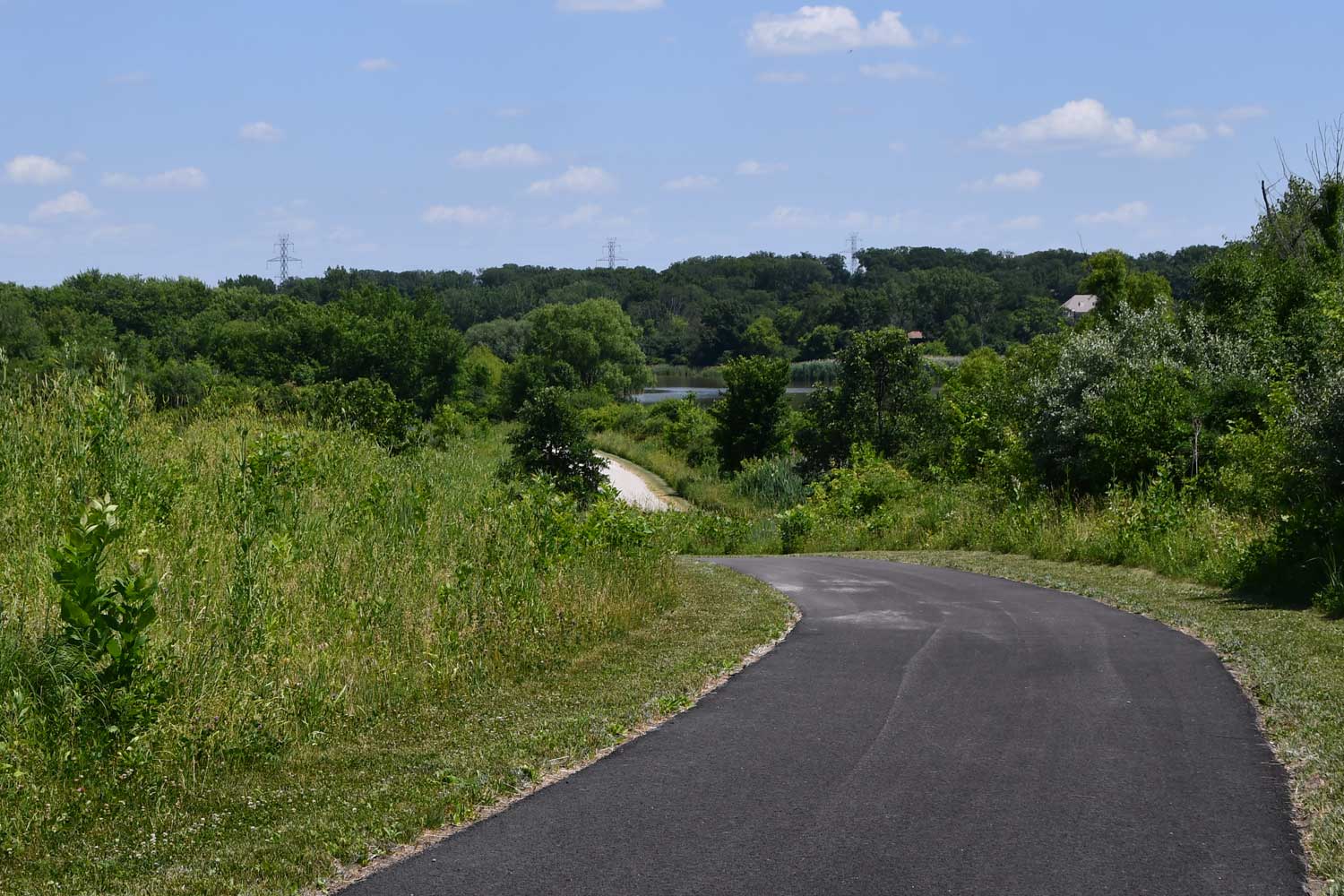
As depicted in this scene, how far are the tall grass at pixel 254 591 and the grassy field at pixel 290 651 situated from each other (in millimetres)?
22

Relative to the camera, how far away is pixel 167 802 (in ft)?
21.0

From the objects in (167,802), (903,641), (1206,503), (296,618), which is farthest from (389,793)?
(1206,503)

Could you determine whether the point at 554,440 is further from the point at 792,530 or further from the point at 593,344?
the point at 593,344

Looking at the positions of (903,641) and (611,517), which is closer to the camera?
(903,641)

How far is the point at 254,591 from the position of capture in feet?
27.2

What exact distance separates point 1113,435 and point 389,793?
20.6 meters

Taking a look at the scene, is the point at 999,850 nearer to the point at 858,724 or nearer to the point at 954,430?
the point at 858,724

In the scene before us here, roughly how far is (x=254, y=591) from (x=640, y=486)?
51.2 metres

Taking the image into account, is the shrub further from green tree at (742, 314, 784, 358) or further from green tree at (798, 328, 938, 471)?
green tree at (742, 314, 784, 358)

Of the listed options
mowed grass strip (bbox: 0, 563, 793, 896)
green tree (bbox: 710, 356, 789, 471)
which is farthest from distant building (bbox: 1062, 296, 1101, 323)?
mowed grass strip (bbox: 0, 563, 793, 896)

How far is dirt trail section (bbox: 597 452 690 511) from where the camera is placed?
5144 cm

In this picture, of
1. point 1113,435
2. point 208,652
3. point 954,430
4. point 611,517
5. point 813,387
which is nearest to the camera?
point 208,652

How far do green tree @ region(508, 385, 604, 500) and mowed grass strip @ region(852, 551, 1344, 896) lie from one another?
24.6 meters

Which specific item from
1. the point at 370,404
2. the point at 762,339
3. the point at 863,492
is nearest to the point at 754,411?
the point at 370,404
